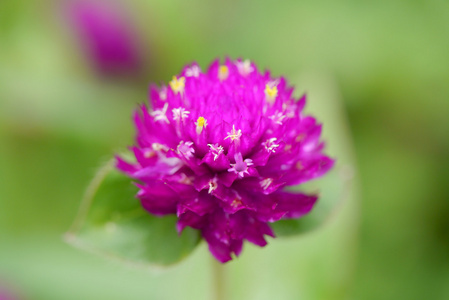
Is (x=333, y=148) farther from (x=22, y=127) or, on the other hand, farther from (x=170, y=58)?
(x=22, y=127)

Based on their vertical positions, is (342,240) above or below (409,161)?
below

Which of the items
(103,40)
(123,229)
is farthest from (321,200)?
(103,40)

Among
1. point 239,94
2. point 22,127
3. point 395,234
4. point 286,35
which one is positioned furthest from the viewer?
point 286,35

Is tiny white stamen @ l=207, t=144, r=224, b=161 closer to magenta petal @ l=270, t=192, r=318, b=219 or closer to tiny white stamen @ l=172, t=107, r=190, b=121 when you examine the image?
tiny white stamen @ l=172, t=107, r=190, b=121

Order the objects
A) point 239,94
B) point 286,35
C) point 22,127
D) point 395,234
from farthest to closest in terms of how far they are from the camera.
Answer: point 286,35
point 22,127
point 395,234
point 239,94

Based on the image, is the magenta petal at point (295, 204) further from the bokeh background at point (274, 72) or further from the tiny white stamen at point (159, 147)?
the bokeh background at point (274, 72)

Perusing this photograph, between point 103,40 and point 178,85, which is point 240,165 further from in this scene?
point 103,40

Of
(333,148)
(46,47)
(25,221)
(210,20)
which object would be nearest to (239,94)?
(333,148)
